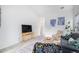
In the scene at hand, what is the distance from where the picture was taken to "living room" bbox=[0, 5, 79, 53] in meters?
1.37

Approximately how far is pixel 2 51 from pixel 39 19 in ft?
1.72

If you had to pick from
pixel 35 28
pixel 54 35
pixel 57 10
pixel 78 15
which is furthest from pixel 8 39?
pixel 78 15

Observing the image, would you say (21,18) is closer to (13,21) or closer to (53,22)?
(13,21)

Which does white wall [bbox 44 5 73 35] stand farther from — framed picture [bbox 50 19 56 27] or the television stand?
the television stand

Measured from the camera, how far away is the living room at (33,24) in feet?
4.50

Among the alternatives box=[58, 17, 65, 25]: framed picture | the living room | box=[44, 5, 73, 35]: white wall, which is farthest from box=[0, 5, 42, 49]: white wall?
box=[58, 17, 65, 25]: framed picture

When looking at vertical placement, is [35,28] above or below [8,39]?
above

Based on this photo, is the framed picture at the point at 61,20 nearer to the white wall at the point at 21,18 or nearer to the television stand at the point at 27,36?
the white wall at the point at 21,18

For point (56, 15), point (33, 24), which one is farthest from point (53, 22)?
point (33, 24)

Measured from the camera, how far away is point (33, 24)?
1.42m

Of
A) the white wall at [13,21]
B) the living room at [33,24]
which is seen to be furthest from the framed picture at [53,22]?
the white wall at [13,21]
